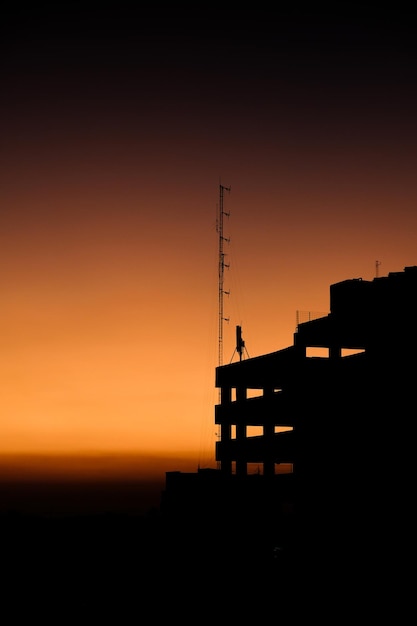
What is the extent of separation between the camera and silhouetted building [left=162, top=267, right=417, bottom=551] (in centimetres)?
4694

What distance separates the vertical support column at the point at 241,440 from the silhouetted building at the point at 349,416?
4.63 m

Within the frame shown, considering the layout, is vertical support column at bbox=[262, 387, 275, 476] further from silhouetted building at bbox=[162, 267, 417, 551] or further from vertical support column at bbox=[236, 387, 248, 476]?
vertical support column at bbox=[236, 387, 248, 476]

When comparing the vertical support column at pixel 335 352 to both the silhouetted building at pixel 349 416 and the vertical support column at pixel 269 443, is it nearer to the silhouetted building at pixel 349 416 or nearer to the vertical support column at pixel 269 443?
the silhouetted building at pixel 349 416

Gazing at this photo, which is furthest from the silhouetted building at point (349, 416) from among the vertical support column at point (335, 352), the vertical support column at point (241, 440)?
the vertical support column at point (241, 440)

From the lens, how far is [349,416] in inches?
1971

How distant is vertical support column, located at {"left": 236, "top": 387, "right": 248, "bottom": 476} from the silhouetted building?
4629 mm

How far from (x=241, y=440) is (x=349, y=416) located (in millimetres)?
20779

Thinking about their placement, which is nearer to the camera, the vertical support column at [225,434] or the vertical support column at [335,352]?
the vertical support column at [335,352]

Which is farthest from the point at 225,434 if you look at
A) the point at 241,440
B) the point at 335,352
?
the point at 335,352

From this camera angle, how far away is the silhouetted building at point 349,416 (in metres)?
46.9

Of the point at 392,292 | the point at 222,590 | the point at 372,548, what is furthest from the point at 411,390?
the point at 222,590

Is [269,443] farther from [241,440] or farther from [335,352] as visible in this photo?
[335,352]

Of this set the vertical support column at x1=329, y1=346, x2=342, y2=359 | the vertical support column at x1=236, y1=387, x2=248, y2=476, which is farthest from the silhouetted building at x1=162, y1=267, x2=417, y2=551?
the vertical support column at x1=236, y1=387, x2=248, y2=476

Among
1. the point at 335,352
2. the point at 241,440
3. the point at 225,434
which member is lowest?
the point at 241,440
